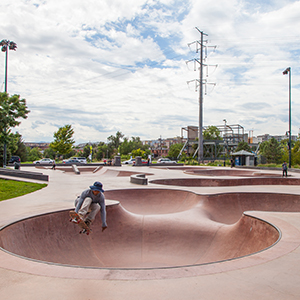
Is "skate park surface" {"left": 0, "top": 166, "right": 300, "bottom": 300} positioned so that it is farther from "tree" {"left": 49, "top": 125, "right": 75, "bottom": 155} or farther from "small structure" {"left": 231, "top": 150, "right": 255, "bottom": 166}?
"tree" {"left": 49, "top": 125, "right": 75, "bottom": 155}

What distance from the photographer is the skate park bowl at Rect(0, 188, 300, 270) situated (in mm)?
5922

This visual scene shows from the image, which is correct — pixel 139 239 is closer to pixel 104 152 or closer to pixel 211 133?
pixel 211 133

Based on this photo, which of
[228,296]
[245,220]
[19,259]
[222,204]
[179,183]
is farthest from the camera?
[179,183]

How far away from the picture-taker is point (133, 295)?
9.77ft

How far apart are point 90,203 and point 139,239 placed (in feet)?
9.86

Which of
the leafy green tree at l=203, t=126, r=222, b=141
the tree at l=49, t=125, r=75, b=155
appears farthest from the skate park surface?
the leafy green tree at l=203, t=126, r=222, b=141

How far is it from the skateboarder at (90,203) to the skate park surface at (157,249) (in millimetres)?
1008

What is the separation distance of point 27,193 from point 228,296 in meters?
10.9

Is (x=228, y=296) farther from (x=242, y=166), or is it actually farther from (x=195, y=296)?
(x=242, y=166)

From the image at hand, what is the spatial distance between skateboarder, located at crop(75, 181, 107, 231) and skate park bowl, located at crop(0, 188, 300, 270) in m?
0.97

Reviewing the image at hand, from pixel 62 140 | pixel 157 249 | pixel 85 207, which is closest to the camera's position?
pixel 85 207

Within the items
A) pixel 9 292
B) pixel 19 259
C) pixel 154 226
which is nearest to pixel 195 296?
pixel 9 292

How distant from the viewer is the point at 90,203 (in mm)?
5223

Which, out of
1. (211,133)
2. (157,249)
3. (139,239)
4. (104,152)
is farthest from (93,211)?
(104,152)
